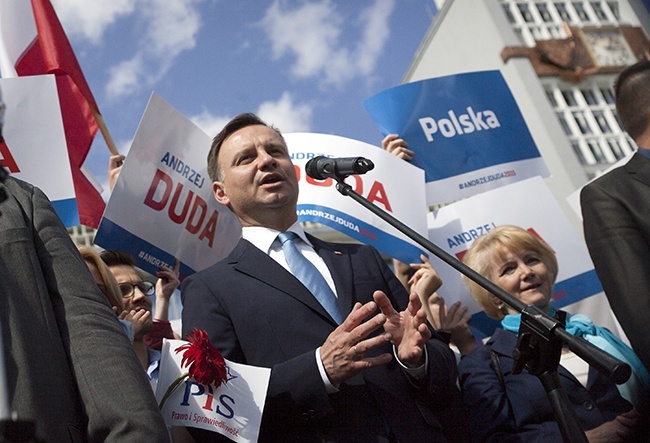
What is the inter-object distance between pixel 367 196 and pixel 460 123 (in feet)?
3.43

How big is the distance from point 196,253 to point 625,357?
2.15 m

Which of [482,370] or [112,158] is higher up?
[112,158]

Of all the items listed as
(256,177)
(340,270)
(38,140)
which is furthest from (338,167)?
(38,140)

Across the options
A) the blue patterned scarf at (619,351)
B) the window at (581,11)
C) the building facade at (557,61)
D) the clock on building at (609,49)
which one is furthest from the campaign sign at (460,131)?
the window at (581,11)

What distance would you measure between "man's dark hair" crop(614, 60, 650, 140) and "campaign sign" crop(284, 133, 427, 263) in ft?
4.80

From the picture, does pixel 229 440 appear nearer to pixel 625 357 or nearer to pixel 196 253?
pixel 625 357

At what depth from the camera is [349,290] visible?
2.36 meters

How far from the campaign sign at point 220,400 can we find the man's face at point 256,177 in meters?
0.74

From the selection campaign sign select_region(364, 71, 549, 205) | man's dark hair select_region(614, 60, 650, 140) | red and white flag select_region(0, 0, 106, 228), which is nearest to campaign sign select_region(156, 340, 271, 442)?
man's dark hair select_region(614, 60, 650, 140)

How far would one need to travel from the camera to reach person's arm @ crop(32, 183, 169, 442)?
132 centimetres

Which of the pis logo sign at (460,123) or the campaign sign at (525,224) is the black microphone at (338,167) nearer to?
the campaign sign at (525,224)

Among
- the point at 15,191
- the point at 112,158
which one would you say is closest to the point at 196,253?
the point at 112,158

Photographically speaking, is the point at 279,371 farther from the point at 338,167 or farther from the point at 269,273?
the point at 338,167

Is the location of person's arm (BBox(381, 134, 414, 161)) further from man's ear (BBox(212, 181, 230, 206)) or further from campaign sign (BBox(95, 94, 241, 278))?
man's ear (BBox(212, 181, 230, 206))
